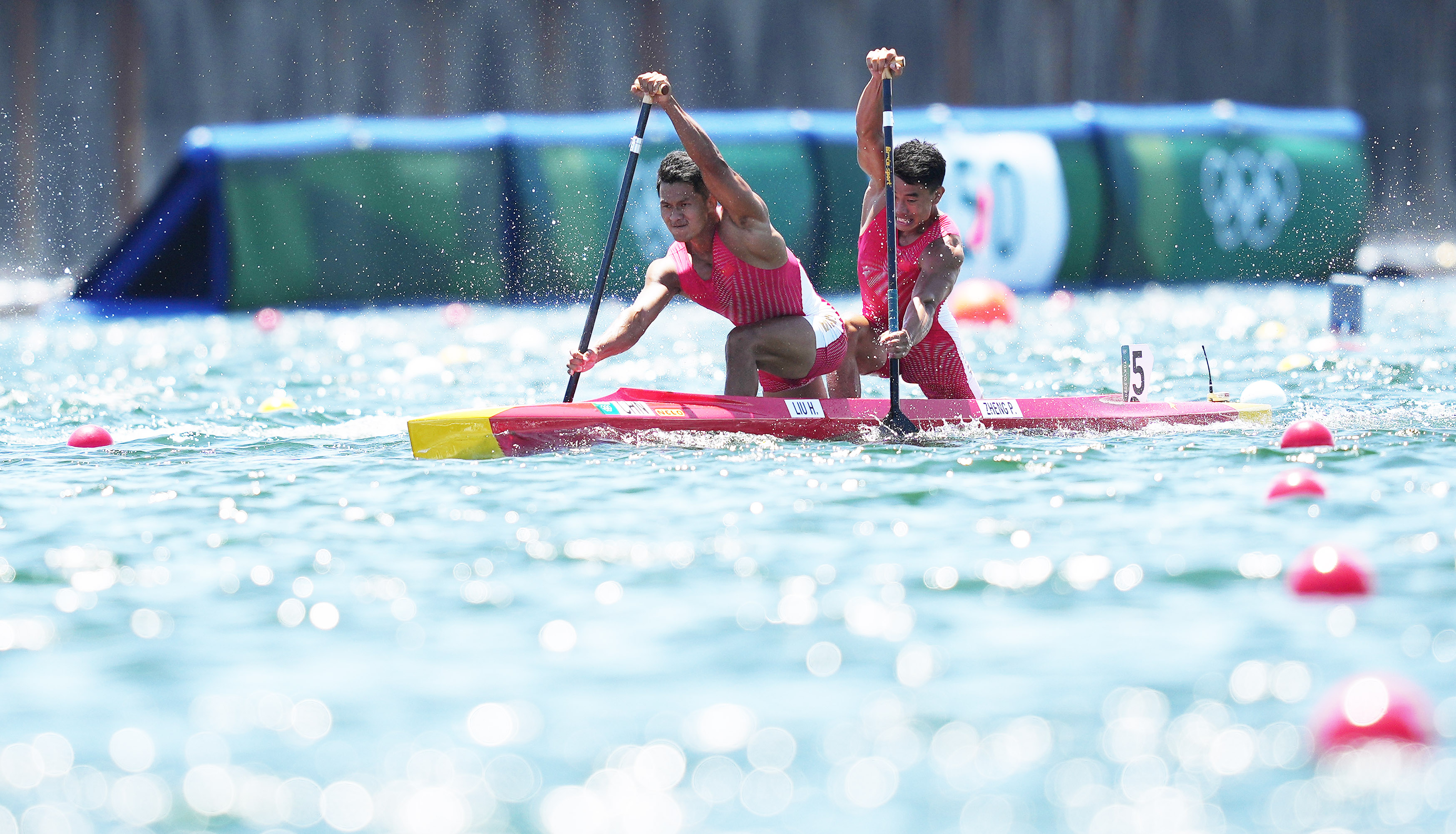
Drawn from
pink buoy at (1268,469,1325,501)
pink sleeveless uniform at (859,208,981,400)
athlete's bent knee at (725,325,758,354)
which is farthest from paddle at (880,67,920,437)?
pink buoy at (1268,469,1325,501)

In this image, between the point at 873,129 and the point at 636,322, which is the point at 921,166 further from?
the point at 636,322

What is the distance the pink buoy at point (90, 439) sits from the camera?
322 inches

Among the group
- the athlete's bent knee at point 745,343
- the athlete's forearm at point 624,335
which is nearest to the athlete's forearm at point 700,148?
the athlete's forearm at point 624,335

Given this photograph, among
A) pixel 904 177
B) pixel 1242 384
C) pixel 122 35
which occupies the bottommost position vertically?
pixel 1242 384

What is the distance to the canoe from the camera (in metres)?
7.45

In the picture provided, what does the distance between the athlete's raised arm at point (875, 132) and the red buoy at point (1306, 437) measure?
7.37ft

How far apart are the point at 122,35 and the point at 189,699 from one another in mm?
16562

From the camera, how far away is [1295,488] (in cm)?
596

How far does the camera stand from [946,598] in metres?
4.61

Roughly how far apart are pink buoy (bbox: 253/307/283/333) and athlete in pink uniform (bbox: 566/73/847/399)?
28.1ft

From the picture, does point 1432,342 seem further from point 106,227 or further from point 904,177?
point 106,227

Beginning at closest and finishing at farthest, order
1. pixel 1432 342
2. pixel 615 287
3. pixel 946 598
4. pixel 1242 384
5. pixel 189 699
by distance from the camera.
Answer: pixel 189 699, pixel 946 598, pixel 1242 384, pixel 1432 342, pixel 615 287

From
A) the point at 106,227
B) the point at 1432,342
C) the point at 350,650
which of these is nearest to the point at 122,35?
the point at 106,227

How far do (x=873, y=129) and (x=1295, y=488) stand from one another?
3.18 meters
